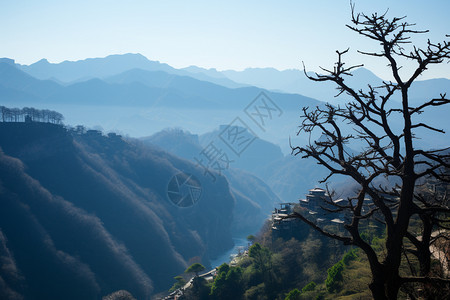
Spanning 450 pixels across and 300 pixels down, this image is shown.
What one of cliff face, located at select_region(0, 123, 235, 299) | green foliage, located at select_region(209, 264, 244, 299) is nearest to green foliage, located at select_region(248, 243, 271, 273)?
green foliage, located at select_region(209, 264, 244, 299)

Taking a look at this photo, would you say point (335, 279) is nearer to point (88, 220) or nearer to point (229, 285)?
point (229, 285)

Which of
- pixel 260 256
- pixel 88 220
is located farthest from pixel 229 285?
pixel 88 220

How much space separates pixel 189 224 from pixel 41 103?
6502 inches

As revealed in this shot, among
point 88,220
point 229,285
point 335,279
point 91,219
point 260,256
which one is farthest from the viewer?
point 91,219

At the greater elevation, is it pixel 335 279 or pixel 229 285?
pixel 335 279

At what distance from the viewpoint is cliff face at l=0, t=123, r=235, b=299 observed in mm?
31703

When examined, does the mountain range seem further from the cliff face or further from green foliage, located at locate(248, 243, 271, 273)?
green foliage, located at locate(248, 243, 271, 273)

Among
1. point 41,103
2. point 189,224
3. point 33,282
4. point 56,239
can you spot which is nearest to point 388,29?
point 33,282

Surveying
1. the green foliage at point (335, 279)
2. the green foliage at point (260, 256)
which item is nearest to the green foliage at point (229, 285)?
the green foliage at point (260, 256)

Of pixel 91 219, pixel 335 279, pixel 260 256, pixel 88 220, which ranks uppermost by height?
pixel 91 219

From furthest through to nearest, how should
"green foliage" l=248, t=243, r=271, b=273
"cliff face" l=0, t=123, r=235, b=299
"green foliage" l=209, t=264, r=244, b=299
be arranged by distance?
1. "cliff face" l=0, t=123, r=235, b=299
2. "green foliage" l=248, t=243, r=271, b=273
3. "green foliage" l=209, t=264, r=244, b=299

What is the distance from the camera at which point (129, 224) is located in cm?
4372

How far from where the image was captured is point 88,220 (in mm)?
38688

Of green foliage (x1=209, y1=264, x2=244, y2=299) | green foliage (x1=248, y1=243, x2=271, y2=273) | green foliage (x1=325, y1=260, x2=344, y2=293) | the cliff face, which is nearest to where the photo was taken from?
green foliage (x1=325, y1=260, x2=344, y2=293)
